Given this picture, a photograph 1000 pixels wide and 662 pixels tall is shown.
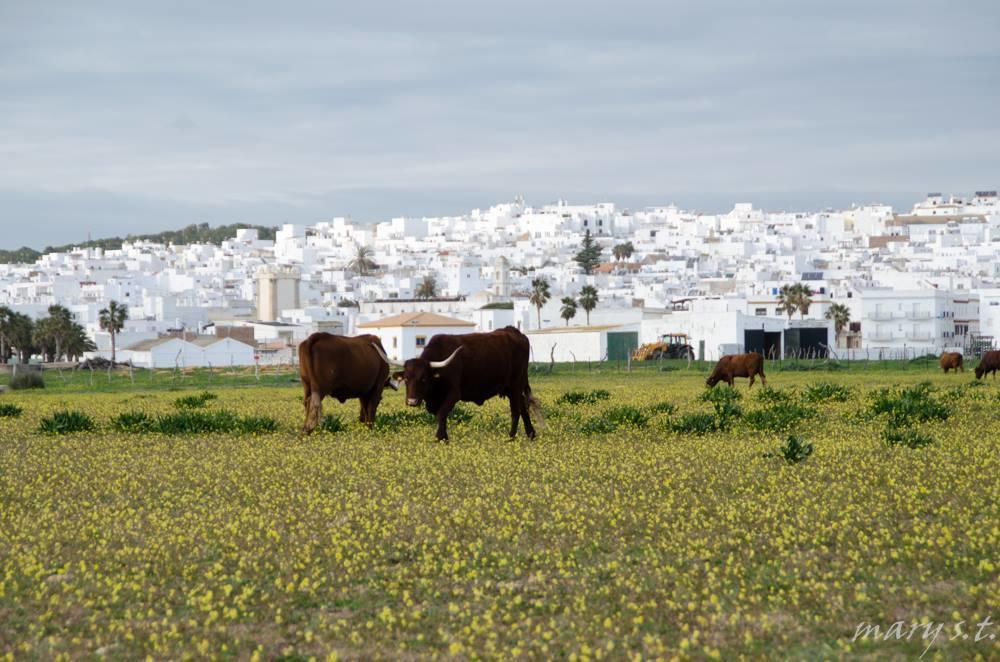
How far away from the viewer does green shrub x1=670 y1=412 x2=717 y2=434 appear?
62.8ft

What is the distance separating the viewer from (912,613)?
8.24 metres

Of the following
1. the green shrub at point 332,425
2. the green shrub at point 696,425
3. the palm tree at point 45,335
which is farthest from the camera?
the palm tree at point 45,335

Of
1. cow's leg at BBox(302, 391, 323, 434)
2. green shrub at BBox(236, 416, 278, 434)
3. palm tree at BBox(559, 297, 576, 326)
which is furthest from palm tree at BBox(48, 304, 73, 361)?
cow's leg at BBox(302, 391, 323, 434)

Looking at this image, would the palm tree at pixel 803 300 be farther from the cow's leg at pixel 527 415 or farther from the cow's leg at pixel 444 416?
the cow's leg at pixel 444 416

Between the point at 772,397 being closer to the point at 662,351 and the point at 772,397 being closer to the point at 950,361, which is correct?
the point at 950,361

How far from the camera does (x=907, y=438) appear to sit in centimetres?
1627

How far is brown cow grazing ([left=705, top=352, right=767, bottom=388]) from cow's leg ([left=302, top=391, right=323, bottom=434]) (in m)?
19.3

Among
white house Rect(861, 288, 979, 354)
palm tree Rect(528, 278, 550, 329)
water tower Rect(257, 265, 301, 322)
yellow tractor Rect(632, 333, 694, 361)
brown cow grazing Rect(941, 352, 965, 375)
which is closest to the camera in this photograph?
brown cow grazing Rect(941, 352, 965, 375)

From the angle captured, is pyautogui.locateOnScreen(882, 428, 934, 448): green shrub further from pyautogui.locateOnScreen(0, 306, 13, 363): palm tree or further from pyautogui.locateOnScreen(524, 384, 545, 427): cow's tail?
pyautogui.locateOnScreen(0, 306, 13, 363): palm tree

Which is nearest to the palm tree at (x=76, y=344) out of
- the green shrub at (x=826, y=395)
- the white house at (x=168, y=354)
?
the white house at (x=168, y=354)

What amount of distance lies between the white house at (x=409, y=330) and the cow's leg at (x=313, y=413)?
237 feet

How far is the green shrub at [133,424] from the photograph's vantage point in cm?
2116

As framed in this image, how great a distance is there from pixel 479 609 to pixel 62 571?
358 centimetres

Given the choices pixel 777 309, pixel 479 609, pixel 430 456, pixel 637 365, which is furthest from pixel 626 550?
pixel 777 309
